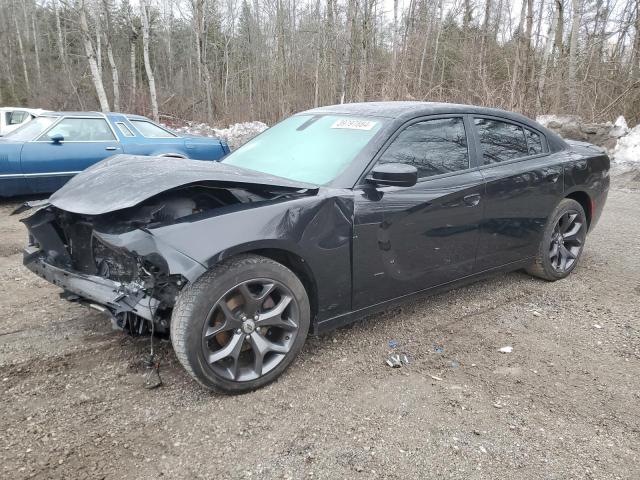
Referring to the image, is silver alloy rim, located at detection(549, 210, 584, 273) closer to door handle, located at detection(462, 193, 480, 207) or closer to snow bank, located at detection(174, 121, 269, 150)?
door handle, located at detection(462, 193, 480, 207)

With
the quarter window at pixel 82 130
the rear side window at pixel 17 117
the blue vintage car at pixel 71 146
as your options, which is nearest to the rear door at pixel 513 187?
the blue vintage car at pixel 71 146

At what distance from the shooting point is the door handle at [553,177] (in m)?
4.04

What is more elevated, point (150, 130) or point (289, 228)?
point (150, 130)

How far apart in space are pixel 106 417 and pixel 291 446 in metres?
0.98

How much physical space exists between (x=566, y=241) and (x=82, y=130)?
7138mm

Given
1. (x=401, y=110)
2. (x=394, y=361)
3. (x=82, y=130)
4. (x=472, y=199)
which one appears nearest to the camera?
(x=394, y=361)

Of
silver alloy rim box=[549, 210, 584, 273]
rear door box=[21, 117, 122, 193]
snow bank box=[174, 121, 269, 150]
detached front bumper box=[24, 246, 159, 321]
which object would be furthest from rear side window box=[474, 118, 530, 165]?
snow bank box=[174, 121, 269, 150]

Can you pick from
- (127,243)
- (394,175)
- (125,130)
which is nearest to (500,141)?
(394,175)

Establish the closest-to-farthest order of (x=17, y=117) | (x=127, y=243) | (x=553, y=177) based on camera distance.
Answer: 1. (x=127, y=243)
2. (x=553, y=177)
3. (x=17, y=117)

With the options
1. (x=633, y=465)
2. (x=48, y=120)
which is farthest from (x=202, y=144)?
(x=633, y=465)

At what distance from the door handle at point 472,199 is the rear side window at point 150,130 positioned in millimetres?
6334

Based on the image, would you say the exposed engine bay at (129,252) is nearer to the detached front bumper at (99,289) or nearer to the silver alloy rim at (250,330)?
the detached front bumper at (99,289)

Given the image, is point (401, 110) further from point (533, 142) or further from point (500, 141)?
point (533, 142)

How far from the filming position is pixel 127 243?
2391 mm
